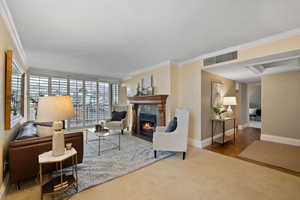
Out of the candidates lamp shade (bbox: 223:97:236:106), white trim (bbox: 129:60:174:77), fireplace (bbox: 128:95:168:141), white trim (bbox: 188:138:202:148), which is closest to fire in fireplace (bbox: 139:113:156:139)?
fireplace (bbox: 128:95:168:141)

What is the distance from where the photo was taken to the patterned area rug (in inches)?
84.9

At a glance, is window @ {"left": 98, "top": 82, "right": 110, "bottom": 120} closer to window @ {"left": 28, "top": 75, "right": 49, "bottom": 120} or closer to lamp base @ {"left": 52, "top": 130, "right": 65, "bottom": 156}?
window @ {"left": 28, "top": 75, "right": 49, "bottom": 120}

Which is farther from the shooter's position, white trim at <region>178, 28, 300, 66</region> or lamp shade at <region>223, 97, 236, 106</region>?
lamp shade at <region>223, 97, 236, 106</region>

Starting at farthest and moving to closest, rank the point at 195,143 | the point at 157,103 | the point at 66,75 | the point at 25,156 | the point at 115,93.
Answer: the point at 115,93 < the point at 66,75 < the point at 157,103 < the point at 195,143 < the point at 25,156

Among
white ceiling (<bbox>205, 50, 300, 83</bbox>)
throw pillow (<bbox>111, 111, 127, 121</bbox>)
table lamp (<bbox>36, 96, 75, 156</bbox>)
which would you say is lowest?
throw pillow (<bbox>111, 111, 127, 121</bbox>)

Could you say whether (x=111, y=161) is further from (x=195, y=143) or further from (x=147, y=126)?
(x=195, y=143)

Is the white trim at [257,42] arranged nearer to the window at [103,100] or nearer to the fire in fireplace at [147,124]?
the fire in fireplace at [147,124]

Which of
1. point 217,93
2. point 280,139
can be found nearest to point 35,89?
point 217,93

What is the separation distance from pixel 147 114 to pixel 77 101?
3.20 m

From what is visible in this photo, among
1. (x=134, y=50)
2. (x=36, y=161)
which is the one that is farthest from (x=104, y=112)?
(x=36, y=161)

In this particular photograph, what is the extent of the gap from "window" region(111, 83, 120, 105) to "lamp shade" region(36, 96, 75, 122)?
4827mm

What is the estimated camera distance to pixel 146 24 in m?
2.05

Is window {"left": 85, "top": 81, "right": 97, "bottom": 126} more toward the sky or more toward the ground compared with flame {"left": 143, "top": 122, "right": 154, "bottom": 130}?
more toward the sky

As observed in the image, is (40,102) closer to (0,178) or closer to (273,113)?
(0,178)
